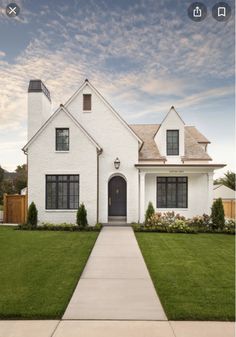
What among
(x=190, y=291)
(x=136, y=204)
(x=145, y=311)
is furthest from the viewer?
(x=136, y=204)

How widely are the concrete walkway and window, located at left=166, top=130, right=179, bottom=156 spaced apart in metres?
10.2

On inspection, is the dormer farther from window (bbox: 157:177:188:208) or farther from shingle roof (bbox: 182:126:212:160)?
window (bbox: 157:177:188:208)

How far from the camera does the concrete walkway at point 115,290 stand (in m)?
6.00

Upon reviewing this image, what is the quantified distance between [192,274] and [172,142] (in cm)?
1309

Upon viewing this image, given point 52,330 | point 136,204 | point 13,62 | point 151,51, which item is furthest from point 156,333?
point 136,204

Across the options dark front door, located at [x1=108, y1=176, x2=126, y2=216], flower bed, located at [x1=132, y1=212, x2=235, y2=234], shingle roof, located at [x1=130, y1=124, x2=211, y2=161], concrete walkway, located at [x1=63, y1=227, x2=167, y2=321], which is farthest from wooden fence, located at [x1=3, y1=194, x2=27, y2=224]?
concrete walkway, located at [x1=63, y1=227, x2=167, y2=321]

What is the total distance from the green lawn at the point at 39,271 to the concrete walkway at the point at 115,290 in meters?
0.27

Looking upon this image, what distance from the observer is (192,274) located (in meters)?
8.79

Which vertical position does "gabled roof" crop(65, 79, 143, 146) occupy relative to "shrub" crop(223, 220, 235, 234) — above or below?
above

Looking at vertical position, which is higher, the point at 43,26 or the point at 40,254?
the point at 43,26

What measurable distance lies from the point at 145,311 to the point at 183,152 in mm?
15720

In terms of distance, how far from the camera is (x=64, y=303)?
6430 mm

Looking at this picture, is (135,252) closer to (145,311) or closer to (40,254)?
(40,254)

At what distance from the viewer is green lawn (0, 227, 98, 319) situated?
6.20 metres
